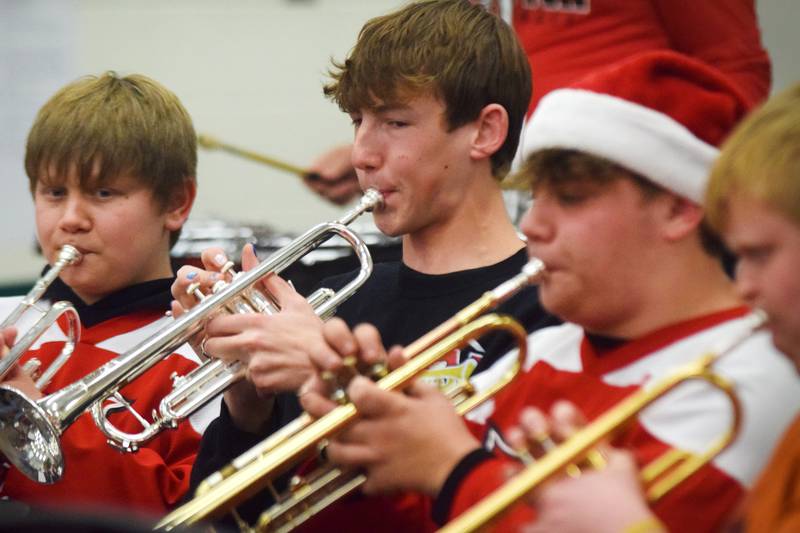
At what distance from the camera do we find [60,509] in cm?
112

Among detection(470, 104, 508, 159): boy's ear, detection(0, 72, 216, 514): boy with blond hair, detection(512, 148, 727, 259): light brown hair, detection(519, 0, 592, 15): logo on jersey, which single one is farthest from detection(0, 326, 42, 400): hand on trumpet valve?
detection(519, 0, 592, 15): logo on jersey

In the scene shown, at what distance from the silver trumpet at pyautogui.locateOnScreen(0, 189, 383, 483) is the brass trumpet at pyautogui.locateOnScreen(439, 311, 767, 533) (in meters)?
0.74

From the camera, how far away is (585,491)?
1227 mm

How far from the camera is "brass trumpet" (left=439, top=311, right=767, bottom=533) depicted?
131 centimetres

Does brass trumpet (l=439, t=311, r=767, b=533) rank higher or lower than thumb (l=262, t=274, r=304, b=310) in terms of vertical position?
higher

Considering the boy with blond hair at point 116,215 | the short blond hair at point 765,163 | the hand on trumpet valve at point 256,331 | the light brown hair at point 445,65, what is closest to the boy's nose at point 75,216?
the boy with blond hair at point 116,215

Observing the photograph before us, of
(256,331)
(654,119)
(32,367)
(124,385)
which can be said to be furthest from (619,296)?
(32,367)

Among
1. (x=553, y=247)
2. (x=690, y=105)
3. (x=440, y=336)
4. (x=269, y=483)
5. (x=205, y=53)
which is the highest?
(x=690, y=105)

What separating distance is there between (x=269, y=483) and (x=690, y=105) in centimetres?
72

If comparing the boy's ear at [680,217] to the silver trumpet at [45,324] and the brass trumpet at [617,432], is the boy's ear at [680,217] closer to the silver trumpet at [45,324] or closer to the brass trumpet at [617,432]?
the brass trumpet at [617,432]

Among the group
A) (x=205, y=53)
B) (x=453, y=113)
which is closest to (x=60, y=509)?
(x=453, y=113)

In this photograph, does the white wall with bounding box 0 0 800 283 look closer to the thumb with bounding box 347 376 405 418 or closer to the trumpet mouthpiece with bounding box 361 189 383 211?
the trumpet mouthpiece with bounding box 361 189 383 211

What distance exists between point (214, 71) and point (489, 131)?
9.24 feet

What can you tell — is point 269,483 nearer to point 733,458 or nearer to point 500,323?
point 500,323
